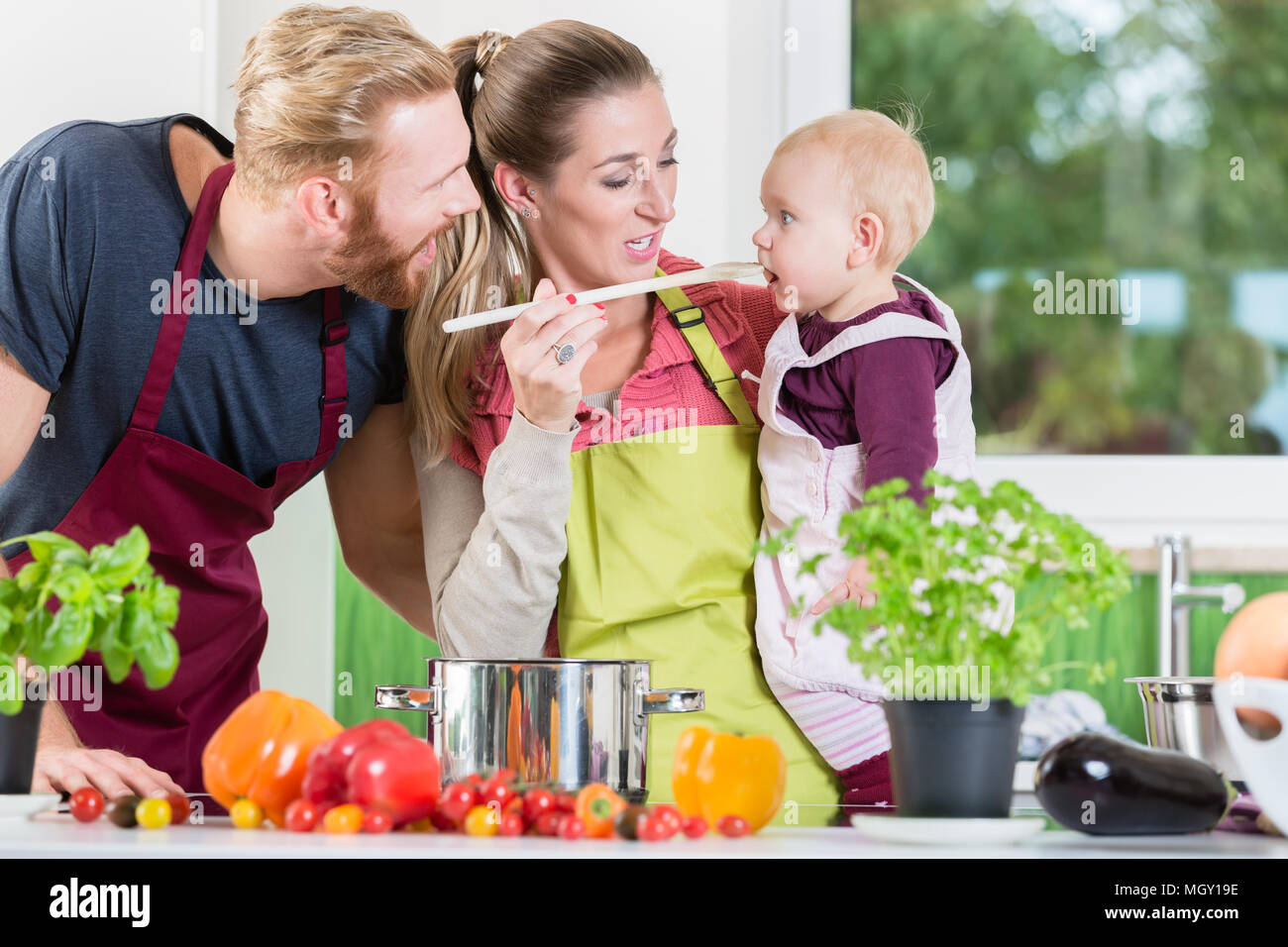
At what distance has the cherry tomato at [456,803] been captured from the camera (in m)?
0.96

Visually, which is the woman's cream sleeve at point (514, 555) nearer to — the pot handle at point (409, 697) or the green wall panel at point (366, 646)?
the pot handle at point (409, 697)

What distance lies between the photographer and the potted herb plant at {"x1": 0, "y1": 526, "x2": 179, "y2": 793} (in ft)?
2.87

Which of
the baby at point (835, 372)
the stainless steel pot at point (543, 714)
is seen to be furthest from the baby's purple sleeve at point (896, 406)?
the stainless steel pot at point (543, 714)

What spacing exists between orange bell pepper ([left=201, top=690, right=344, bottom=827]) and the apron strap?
793 millimetres

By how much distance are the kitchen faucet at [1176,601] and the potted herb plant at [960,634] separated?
1.57 meters

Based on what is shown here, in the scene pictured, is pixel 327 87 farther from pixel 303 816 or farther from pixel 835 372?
pixel 303 816

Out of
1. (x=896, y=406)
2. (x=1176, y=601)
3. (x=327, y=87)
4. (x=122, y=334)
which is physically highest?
(x=327, y=87)

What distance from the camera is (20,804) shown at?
0.94 metres

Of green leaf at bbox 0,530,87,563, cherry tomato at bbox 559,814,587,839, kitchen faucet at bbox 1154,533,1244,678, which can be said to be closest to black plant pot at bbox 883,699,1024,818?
cherry tomato at bbox 559,814,587,839

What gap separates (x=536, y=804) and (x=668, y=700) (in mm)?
168

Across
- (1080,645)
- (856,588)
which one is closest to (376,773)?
(856,588)
